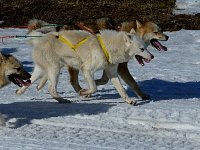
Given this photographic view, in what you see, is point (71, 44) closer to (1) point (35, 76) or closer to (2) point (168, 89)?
(1) point (35, 76)

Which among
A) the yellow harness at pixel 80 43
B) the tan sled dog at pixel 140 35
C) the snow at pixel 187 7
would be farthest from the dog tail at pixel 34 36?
the snow at pixel 187 7

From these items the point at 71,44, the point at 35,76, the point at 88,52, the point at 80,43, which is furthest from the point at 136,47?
the point at 35,76

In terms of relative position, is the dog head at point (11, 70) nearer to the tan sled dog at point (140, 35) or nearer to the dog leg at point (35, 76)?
the dog leg at point (35, 76)

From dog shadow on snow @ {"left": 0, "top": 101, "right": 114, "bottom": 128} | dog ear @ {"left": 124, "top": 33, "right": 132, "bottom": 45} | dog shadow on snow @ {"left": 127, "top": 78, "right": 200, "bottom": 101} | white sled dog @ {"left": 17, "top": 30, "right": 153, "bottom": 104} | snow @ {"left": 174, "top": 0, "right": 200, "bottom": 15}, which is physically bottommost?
snow @ {"left": 174, "top": 0, "right": 200, "bottom": 15}

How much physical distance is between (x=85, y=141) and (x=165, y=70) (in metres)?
4.54

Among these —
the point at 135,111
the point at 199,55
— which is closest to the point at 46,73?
the point at 135,111

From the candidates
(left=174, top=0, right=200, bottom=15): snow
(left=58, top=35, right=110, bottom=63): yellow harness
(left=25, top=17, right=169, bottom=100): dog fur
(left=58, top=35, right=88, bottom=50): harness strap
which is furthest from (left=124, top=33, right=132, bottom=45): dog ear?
(left=174, top=0, right=200, bottom=15): snow

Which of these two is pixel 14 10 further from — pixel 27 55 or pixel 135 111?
pixel 135 111

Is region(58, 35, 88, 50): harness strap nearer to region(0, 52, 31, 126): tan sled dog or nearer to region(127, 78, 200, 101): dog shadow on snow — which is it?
region(0, 52, 31, 126): tan sled dog

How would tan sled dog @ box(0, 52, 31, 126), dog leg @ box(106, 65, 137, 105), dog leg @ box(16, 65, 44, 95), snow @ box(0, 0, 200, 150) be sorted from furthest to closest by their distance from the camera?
dog leg @ box(16, 65, 44, 95) → dog leg @ box(106, 65, 137, 105) → tan sled dog @ box(0, 52, 31, 126) → snow @ box(0, 0, 200, 150)

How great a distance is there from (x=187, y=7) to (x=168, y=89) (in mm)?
10083

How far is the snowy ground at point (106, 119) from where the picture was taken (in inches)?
220

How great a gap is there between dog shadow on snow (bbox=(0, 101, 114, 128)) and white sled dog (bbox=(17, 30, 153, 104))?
8.6 inches

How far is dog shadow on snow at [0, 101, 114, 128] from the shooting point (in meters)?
6.51
